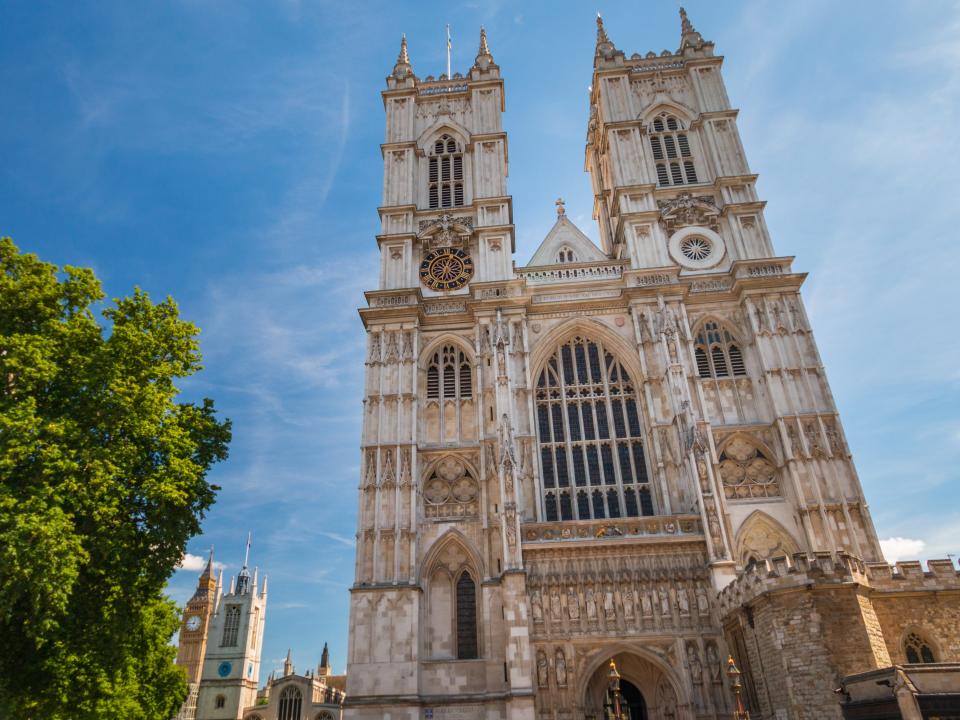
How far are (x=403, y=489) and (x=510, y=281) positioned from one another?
946 centimetres

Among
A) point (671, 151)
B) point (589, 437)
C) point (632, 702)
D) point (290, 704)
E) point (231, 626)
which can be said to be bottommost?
point (632, 702)

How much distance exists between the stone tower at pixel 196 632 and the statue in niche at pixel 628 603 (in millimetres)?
48683

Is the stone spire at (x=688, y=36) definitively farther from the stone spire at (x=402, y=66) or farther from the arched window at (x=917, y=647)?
the arched window at (x=917, y=647)

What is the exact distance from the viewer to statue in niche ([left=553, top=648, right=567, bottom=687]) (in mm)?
19966

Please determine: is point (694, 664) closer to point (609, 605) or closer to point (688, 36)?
point (609, 605)

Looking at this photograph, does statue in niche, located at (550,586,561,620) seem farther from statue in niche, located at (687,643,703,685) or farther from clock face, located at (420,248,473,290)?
clock face, located at (420,248,473,290)

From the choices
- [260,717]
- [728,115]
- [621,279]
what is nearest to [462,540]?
[621,279]

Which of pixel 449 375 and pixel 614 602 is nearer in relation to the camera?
pixel 614 602

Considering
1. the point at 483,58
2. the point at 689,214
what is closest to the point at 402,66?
the point at 483,58

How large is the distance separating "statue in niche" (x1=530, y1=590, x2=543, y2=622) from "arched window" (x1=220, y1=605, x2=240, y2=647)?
4402cm

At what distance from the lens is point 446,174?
32.8 metres

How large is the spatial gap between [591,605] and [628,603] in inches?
44.9

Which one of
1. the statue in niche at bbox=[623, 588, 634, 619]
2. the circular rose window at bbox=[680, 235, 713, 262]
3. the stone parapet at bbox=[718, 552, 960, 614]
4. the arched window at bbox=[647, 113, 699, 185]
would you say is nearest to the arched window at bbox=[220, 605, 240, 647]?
the statue in niche at bbox=[623, 588, 634, 619]

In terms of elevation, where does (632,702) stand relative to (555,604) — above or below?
below
